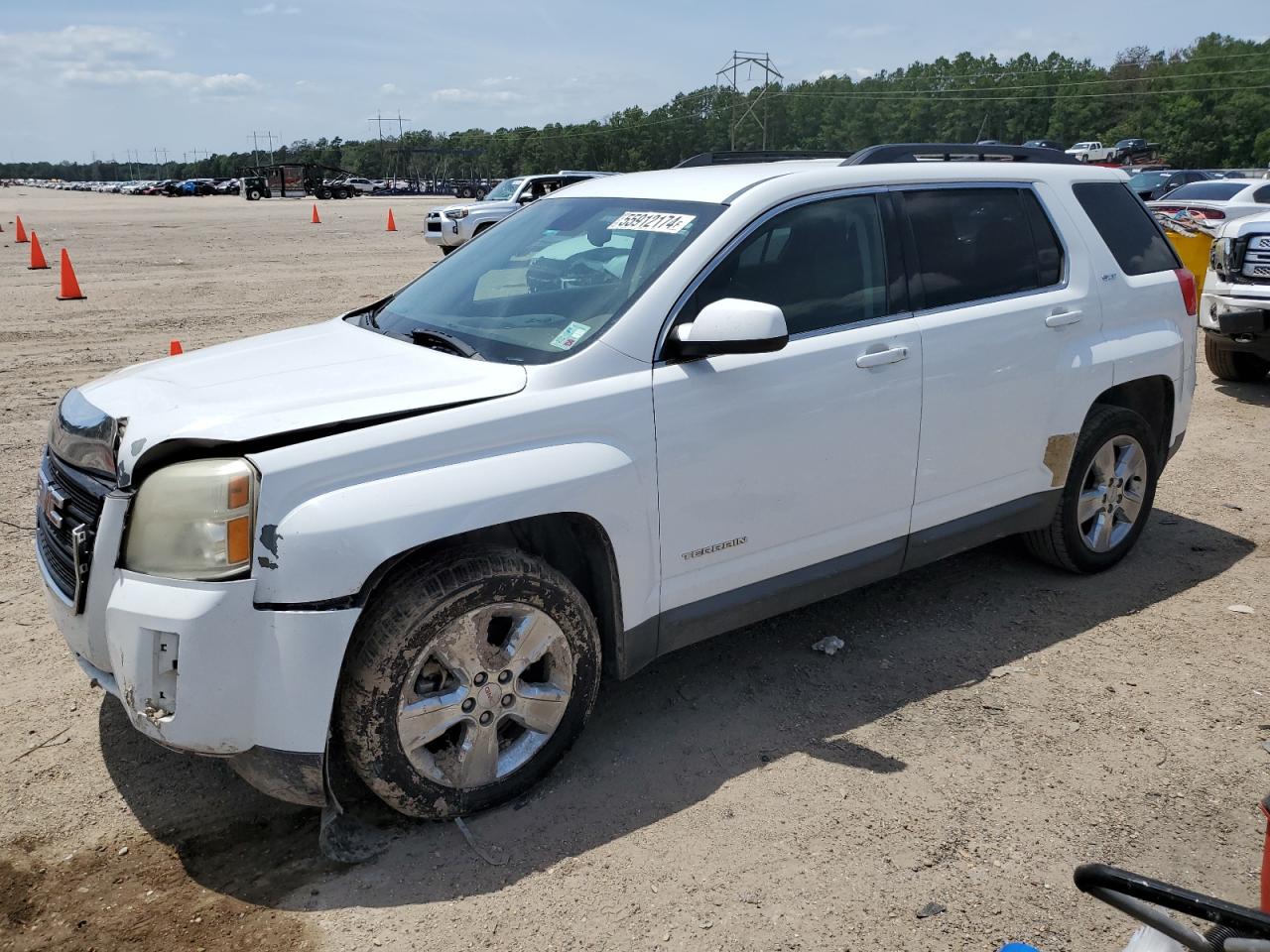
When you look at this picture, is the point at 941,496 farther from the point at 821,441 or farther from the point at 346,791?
the point at 346,791

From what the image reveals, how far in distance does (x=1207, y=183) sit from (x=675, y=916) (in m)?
22.8

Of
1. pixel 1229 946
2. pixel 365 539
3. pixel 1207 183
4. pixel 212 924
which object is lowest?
pixel 212 924

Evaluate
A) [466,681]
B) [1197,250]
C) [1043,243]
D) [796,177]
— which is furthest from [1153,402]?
[1197,250]

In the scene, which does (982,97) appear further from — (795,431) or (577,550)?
(577,550)

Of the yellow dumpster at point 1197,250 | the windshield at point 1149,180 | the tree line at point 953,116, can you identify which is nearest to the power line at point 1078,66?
the tree line at point 953,116

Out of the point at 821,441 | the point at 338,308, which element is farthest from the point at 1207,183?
the point at 821,441

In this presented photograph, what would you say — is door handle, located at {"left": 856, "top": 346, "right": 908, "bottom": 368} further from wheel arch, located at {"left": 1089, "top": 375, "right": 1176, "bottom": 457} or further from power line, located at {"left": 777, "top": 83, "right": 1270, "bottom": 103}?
power line, located at {"left": 777, "top": 83, "right": 1270, "bottom": 103}

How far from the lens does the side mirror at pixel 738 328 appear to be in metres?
3.28

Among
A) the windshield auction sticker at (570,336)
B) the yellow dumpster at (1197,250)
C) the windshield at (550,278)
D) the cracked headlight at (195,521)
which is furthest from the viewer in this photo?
the yellow dumpster at (1197,250)

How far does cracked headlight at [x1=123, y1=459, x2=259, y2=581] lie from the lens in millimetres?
2758

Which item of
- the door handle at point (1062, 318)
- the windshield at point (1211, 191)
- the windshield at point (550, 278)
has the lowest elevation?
the door handle at point (1062, 318)

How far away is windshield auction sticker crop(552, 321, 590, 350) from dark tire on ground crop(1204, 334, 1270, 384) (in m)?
7.85

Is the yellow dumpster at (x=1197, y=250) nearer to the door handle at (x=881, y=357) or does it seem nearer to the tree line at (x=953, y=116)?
the door handle at (x=881, y=357)

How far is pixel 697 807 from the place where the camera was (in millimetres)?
3369
